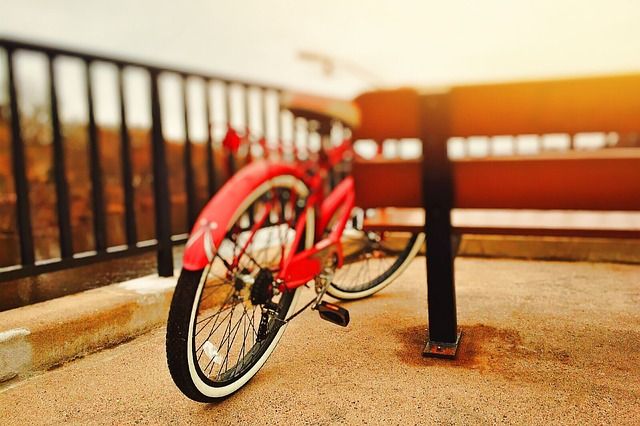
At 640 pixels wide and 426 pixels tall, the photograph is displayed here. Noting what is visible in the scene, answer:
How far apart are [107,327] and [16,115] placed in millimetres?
1114

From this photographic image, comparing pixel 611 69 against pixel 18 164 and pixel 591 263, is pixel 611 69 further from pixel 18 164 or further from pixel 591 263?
pixel 591 263

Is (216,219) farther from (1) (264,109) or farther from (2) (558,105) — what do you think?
(1) (264,109)

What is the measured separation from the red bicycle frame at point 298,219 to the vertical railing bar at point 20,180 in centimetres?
91

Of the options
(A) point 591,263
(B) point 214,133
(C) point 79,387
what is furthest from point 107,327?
(A) point 591,263

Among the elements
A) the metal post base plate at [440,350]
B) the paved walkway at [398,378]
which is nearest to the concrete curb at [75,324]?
the paved walkway at [398,378]

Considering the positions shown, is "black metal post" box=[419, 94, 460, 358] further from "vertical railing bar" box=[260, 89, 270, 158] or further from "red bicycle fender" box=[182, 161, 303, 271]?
"vertical railing bar" box=[260, 89, 270, 158]

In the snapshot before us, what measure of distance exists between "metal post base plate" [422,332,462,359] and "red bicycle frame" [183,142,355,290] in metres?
0.57

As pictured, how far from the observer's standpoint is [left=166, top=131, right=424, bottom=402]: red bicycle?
1910 millimetres

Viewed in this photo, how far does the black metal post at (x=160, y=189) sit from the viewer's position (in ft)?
10.9

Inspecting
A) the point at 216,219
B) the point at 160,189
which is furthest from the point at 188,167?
the point at 216,219

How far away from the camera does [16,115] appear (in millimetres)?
2646

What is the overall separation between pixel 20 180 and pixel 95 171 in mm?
488

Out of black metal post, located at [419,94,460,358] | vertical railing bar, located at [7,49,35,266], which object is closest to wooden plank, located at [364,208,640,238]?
black metal post, located at [419,94,460,358]

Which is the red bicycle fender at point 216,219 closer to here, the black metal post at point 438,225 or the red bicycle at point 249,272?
the red bicycle at point 249,272
